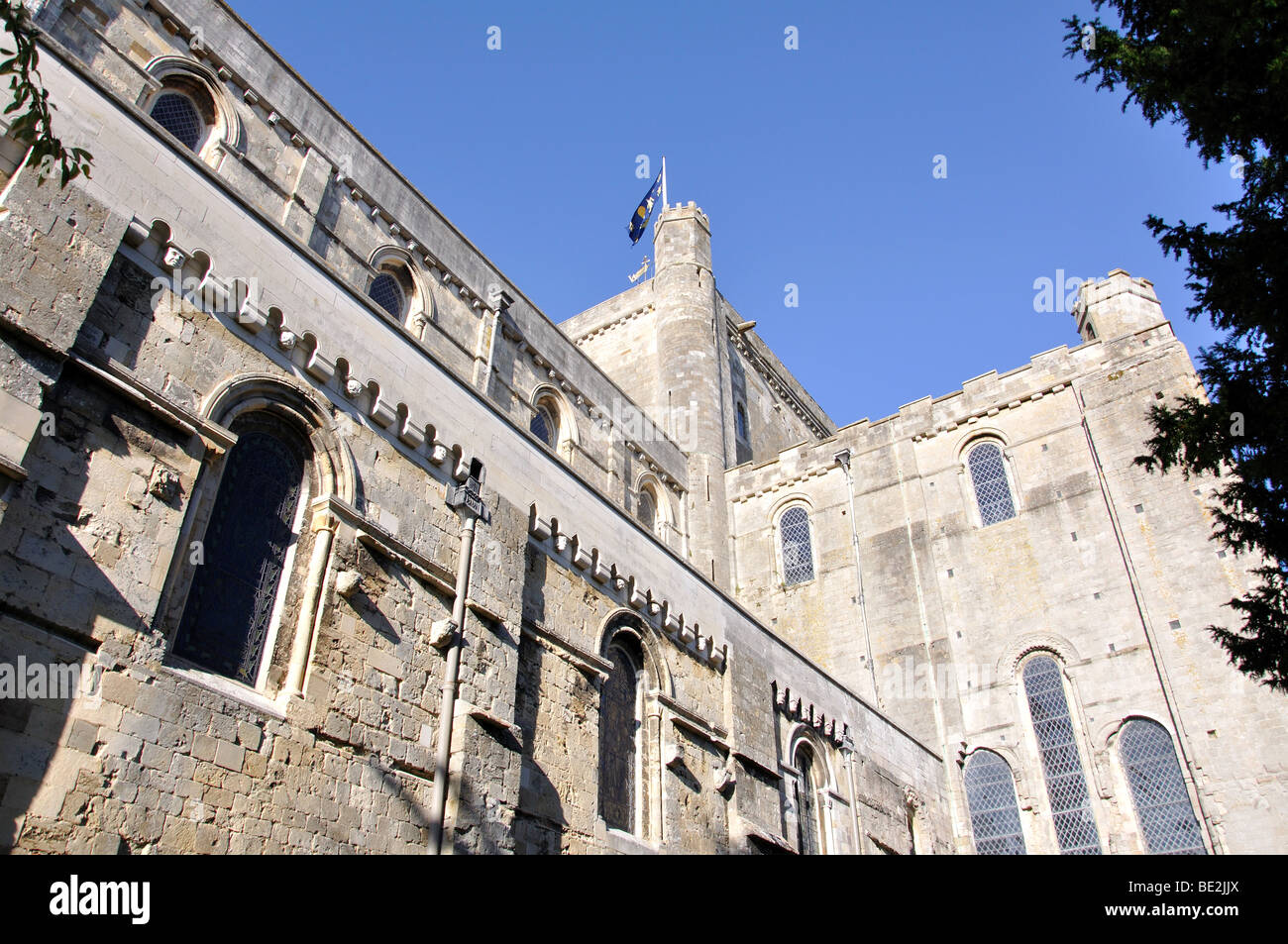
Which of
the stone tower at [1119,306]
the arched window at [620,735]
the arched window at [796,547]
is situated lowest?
the arched window at [620,735]

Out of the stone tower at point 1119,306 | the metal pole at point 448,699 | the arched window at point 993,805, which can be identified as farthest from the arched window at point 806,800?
the stone tower at point 1119,306

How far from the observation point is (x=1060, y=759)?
2027cm

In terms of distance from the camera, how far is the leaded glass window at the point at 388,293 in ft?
60.5

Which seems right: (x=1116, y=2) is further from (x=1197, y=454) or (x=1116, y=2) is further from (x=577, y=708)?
(x=577, y=708)

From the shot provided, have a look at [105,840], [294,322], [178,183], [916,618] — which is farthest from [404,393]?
[916,618]

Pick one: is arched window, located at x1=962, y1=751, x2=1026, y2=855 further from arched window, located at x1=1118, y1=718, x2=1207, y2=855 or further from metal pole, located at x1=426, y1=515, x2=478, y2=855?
metal pole, located at x1=426, y1=515, x2=478, y2=855

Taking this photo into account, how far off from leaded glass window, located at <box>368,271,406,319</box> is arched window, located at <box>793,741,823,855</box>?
11.1 metres

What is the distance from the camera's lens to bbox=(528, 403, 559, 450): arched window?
21781 mm

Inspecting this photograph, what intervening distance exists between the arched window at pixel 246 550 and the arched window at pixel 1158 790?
16.8m

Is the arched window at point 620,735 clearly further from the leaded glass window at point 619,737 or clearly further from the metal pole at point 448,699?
the metal pole at point 448,699

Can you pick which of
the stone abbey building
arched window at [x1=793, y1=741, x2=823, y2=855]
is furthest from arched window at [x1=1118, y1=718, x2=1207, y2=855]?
arched window at [x1=793, y1=741, x2=823, y2=855]

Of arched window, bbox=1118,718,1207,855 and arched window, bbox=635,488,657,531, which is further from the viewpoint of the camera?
arched window, bbox=635,488,657,531

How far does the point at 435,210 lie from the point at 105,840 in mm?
15638

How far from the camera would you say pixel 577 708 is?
12.3 meters
